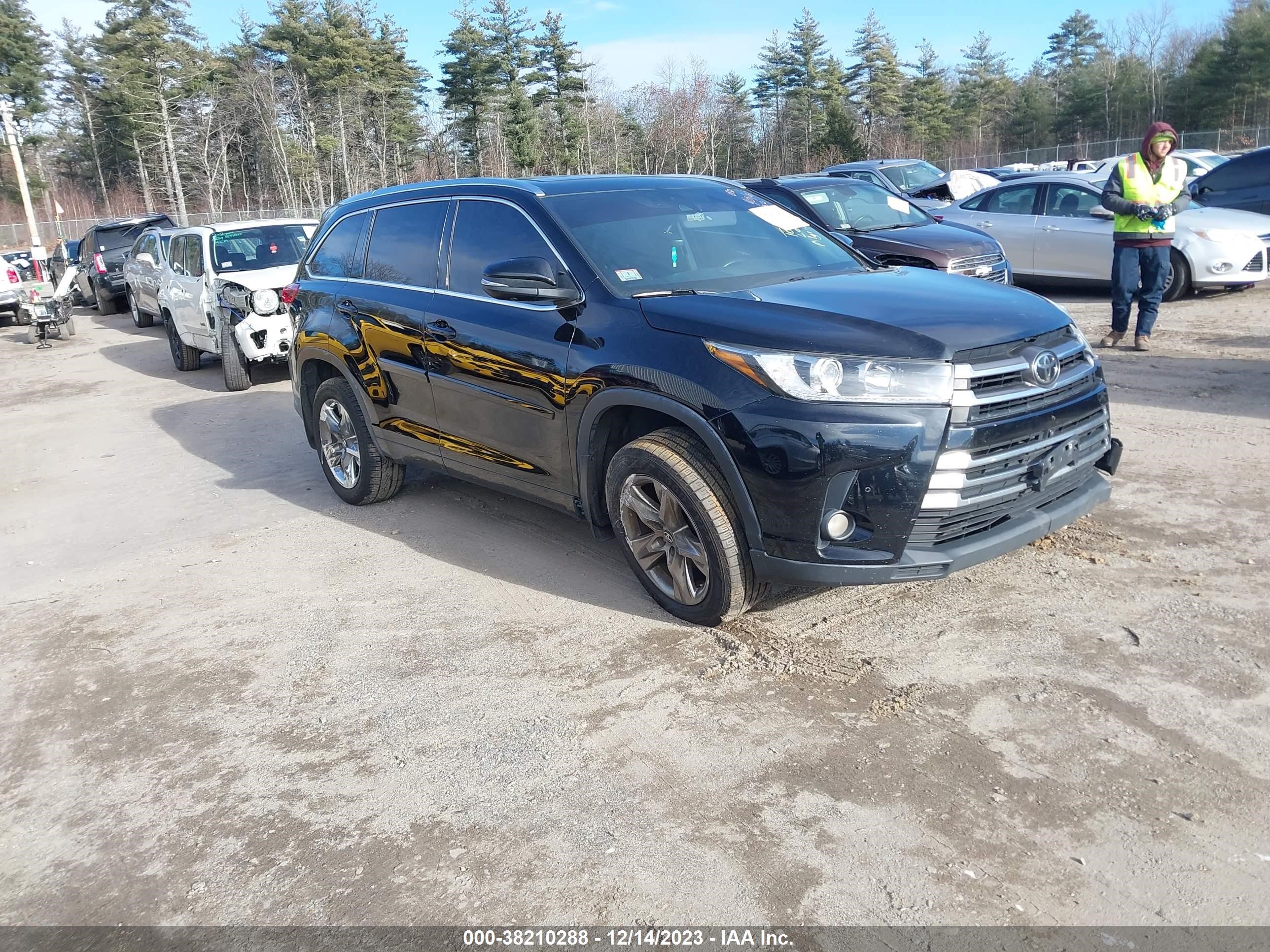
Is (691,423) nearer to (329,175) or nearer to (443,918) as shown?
(443,918)

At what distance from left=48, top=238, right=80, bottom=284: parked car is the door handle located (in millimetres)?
16831

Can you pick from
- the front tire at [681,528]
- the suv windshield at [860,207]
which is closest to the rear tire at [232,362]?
the suv windshield at [860,207]

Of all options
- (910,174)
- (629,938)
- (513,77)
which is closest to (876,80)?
(513,77)

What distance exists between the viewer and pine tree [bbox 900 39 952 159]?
6369 centimetres

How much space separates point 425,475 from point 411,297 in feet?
6.40

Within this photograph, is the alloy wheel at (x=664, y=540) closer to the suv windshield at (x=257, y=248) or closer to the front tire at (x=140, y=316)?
the suv windshield at (x=257, y=248)

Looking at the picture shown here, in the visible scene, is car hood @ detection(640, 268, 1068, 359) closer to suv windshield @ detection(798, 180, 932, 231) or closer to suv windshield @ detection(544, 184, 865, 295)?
suv windshield @ detection(544, 184, 865, 295)

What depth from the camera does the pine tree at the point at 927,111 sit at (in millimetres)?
63688

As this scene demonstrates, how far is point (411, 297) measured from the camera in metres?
5.49

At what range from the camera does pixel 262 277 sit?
11.5 metres

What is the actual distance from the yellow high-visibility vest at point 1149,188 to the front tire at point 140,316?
619 inches

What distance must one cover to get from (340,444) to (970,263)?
22.4ft

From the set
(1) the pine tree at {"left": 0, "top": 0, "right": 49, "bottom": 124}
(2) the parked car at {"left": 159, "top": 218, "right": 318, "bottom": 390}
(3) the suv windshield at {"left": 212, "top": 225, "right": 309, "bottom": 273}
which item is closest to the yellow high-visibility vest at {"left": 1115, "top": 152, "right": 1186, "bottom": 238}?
(2) the parked car at {"left": 159, "top": 218, "right": 318, "bottom": 390}

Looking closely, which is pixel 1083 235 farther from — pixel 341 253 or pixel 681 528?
pixel 681 528
